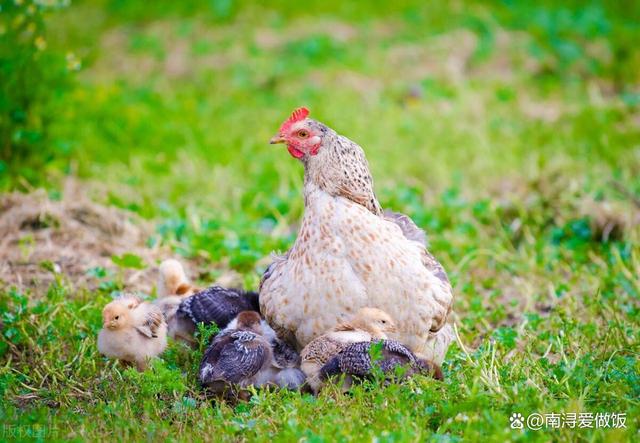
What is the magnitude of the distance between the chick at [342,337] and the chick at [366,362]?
2.1 inches

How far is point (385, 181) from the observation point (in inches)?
325

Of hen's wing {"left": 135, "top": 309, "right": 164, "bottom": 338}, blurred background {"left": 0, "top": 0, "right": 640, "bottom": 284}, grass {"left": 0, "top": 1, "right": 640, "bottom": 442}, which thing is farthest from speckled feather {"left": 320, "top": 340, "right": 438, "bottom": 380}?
blurred background {"left": 0, "top": 0, "right": 640, "bottom": 284}

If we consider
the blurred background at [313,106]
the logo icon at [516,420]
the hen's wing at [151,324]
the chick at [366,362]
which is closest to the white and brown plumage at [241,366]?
the chick at [366,362]

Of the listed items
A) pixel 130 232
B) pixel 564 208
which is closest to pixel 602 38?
pixel 564 208

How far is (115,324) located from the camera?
187 inches

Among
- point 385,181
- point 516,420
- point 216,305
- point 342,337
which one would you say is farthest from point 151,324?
point 385,181

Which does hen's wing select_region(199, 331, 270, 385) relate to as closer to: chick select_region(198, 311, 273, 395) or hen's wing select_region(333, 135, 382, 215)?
chick select_region(198, 311, 273, 395)

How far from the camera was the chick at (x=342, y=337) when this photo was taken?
4.37 meters

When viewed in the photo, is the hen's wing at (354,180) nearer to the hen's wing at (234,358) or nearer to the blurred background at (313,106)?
the hen's wing at (234,358)

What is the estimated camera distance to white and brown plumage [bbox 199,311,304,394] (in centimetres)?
436

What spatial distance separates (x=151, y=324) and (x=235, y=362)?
→ 72 centimetres

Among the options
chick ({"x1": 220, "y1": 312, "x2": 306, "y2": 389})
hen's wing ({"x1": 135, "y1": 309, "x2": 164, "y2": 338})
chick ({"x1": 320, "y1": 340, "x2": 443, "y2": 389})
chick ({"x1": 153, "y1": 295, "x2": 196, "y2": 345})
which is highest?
chick ({"x1": 320, "y1": 340, "x2": 443, "y2": 389})

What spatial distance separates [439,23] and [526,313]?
7926mm

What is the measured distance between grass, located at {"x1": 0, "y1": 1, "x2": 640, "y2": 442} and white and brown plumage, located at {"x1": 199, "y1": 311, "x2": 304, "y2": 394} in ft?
0.47
